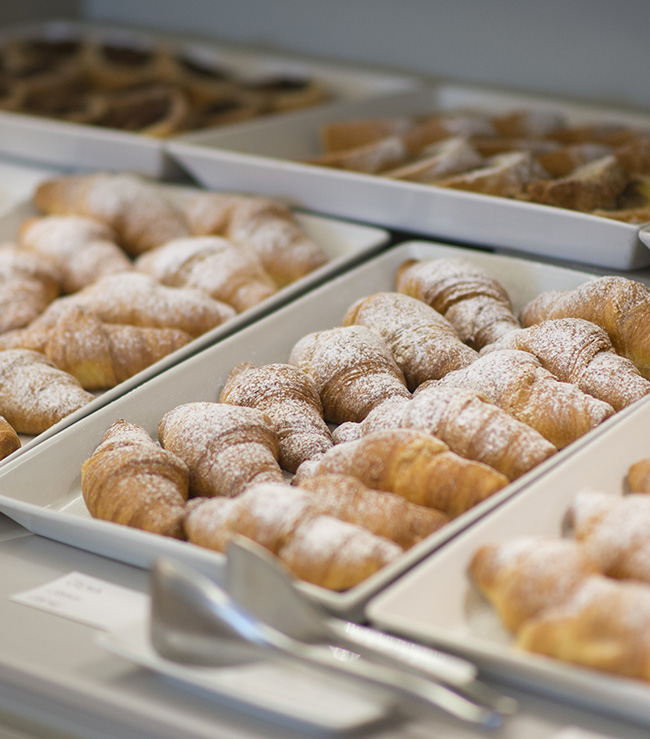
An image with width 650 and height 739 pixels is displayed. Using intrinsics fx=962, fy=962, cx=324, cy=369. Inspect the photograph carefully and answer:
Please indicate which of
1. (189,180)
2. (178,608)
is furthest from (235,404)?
(189,180)

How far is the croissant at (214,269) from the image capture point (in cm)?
161

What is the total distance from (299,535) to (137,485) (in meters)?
0.23

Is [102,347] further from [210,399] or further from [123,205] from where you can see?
[123,205]

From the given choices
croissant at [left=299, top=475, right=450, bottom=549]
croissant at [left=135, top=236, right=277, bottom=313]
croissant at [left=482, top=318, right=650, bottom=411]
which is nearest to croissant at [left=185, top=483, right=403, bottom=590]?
croissant at [left=299, top=475, right=450, bottom=549]

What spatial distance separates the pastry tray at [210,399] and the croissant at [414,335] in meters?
0.12

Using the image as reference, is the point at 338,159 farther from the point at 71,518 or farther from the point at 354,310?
the point at 71,518

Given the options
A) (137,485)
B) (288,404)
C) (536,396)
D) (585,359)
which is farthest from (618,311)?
(137,485)

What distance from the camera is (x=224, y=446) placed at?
1.11m

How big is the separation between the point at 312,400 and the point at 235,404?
10 cm

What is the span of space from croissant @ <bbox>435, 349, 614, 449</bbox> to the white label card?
A: 452mm

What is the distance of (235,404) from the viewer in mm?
1243

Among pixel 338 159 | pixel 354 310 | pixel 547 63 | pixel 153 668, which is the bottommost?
pixel 153 668

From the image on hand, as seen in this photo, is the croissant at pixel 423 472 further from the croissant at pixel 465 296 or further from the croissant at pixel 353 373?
the croissant at pixel 465 296

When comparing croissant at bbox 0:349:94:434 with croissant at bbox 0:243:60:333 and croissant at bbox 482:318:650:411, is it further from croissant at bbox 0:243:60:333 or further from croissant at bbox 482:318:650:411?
croissant at bbox 482:318:650:411
